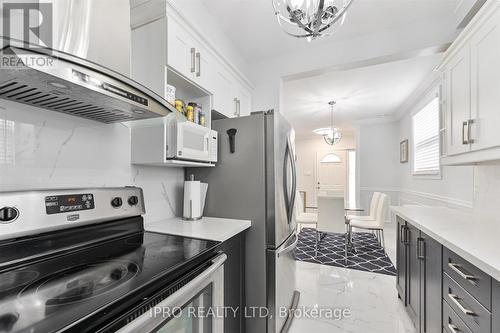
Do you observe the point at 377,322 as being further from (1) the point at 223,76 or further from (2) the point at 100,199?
(1) the point at 223,76

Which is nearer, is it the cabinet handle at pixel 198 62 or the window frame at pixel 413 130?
the cabinet handle at pixel 198 62

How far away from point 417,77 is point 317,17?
2.92 metres

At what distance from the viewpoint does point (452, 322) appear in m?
1.09

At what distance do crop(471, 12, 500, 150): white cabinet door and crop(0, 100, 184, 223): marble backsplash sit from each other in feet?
6.89

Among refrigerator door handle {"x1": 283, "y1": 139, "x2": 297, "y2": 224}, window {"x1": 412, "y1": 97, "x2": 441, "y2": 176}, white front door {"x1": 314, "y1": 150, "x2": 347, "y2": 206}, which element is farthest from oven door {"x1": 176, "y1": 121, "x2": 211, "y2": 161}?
white front door {"x1": 314, "y1": 150, "x2": 347, "y2": 206}

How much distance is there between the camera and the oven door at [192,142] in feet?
4.46

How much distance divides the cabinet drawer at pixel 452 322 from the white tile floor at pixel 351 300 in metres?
0.76

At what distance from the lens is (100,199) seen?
1.07 meters

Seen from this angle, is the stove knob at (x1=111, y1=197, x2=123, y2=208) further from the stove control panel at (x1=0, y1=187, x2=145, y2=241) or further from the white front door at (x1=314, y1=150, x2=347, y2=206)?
the white front door at (x1=314, y1=150, x2=347, y2=206)

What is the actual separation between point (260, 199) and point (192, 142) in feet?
2.03

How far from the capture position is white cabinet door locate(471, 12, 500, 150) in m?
1.19

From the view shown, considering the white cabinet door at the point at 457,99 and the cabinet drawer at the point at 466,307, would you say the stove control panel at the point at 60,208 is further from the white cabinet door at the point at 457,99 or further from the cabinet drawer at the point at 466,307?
the white cabinet door at the point at 457,99

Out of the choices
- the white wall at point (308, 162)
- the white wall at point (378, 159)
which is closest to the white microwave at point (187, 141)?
the white wall at point (378, 159)

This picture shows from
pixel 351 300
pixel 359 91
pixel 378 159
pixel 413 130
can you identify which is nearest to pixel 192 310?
pixel 351 300
